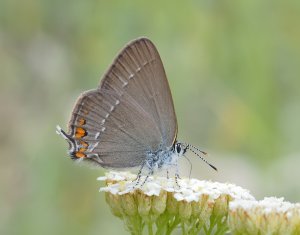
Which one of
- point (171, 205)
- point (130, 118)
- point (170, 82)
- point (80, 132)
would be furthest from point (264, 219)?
point (170, 82)

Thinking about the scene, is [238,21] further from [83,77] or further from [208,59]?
[83,77]

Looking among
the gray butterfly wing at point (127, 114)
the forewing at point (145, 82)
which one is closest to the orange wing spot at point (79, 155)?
the gray butterfly wing at point (127, 114)

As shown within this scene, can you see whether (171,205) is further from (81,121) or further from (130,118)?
(81,121)

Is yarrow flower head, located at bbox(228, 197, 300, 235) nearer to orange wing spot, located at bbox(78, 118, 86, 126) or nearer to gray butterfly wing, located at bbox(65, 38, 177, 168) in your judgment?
gray butterfly wing, located at bbox(65, 38, 177, 168)

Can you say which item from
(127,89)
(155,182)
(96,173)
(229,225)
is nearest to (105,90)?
(127,89)

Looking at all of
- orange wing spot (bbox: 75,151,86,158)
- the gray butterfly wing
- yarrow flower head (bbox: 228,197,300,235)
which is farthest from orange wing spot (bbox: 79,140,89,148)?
yarrow flower head (bbox: 228,197,300,235)

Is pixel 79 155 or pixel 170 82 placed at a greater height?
pixel 170 82

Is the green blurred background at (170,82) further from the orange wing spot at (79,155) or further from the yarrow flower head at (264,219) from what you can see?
the yarrow flower head at (264,219)
